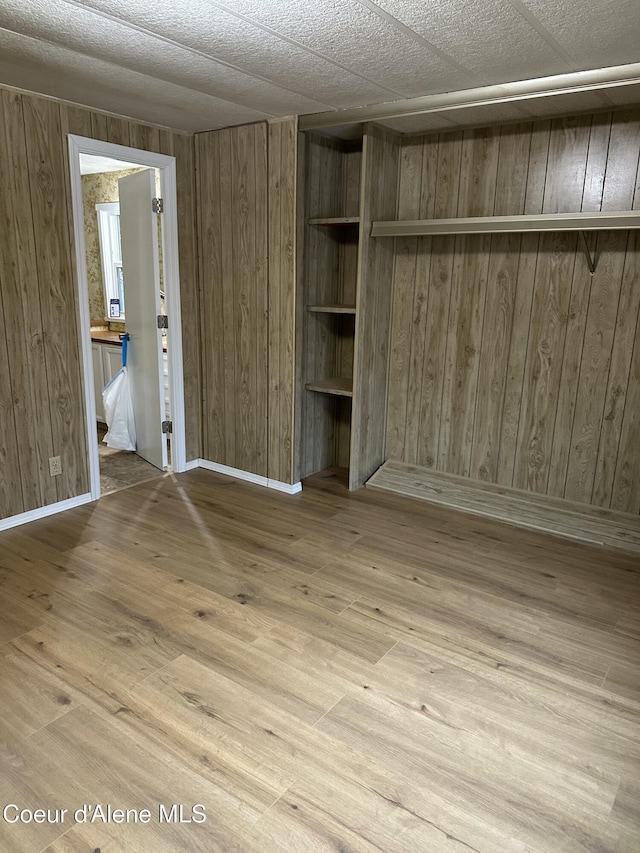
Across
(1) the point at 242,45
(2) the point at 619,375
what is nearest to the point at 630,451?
(2) the point at 619,375

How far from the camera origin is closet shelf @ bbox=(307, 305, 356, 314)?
389 centimetres

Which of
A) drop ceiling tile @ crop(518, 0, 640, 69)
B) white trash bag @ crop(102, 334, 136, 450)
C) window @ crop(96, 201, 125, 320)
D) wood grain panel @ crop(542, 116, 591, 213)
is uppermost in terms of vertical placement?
drop ceiling tile @ crop(518, 0, 640, 69)

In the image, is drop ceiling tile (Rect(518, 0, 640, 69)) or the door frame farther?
the door frame

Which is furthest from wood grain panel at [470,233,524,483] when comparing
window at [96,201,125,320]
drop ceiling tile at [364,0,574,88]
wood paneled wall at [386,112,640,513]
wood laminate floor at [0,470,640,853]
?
window at [96,201,125,320]

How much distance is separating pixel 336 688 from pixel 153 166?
3.37m

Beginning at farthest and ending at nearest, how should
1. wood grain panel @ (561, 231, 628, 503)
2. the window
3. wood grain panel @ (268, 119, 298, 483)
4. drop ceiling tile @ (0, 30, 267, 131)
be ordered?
the window
wood grain panel @ (268, 119, 298, 483)
wood grain panel @ (561, 231, 628, 503)
drop ceiling tile @ (0, 30, 267, 131)

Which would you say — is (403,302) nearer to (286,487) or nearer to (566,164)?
(566,164)

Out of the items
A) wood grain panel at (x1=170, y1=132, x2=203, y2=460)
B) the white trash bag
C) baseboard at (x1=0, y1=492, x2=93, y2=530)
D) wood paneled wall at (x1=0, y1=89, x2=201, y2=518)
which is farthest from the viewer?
the white trash bag

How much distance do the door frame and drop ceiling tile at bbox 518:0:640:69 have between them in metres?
2.51

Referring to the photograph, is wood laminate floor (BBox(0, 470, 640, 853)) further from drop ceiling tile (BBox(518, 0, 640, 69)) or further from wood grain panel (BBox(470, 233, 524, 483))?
drop ceiling tile (BBox(518, 0, 640, 69))

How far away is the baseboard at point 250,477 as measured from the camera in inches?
165

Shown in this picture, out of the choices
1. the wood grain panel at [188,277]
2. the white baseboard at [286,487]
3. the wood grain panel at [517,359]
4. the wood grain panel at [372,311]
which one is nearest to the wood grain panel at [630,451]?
the wood grain panel at [517,359]

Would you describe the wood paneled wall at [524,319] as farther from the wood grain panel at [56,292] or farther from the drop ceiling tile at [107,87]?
the wood grain panel at [56,292]

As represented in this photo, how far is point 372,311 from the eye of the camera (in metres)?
3.99
